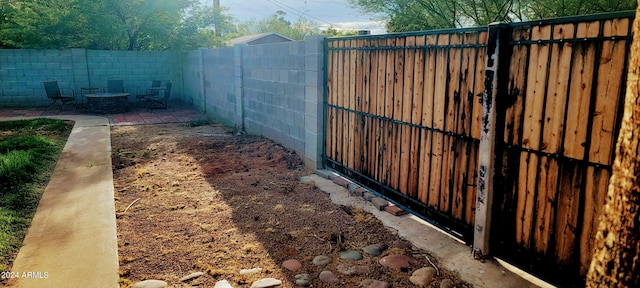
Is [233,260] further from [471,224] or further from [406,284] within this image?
[471,224]

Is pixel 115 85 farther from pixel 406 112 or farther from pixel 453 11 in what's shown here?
pixel 406 112

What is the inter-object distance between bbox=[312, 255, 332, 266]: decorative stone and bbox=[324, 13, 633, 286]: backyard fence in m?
1.16

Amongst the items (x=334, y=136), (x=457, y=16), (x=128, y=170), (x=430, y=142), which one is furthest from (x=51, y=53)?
(x=430, y=142)

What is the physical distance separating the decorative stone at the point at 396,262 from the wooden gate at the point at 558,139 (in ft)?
2.35

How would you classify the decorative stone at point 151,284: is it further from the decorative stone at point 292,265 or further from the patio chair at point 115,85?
the patio chair at point 115,85

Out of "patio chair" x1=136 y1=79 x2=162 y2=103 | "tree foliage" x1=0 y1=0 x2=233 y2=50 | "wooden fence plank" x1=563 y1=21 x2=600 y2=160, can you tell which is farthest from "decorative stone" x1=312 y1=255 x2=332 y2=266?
"tree foliage" x1=0 y1=0 x2=233 y2=50

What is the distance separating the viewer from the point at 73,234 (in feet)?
12.7

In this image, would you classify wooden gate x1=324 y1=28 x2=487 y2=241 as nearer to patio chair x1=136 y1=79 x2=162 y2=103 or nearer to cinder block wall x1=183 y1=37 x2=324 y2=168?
cinder block wall x1=183 y1=37 x2=324 y2=168

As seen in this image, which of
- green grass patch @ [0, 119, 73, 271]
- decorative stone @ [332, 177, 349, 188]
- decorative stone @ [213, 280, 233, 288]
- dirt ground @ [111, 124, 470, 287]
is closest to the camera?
decorative stone @ [213, 280, 233, 288]

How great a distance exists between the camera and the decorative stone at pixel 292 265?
11.0ft

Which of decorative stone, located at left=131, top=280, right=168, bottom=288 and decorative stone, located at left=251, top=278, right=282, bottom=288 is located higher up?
decorative stone, located at left=251, top=278, right=282, bottom=288

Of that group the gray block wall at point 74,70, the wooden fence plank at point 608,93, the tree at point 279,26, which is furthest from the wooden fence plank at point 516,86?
the tree at point 279,26

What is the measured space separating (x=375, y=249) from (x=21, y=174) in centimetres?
463

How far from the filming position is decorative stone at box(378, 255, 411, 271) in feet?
10.8
